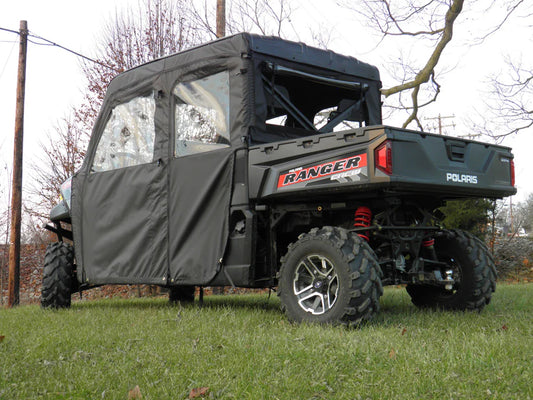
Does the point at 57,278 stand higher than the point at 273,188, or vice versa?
the point at 273,188

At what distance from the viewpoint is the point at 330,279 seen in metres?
4.82

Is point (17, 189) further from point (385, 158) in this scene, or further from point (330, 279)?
point (385, 158)

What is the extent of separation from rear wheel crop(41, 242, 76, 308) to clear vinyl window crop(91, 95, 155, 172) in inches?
46.5

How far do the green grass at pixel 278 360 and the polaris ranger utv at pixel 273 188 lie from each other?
0.50m

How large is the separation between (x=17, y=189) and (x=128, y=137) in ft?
24.0

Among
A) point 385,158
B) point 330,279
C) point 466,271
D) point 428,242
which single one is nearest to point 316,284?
point 330,279

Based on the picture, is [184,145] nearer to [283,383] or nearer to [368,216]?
[368,216]

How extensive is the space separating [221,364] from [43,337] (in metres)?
1.91

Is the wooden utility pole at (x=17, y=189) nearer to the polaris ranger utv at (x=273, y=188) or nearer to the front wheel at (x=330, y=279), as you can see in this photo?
the polaris ranger utv at (x=273, y=188)

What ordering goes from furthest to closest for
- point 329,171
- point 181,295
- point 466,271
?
point 181,295 < point 466,271 < point 329,171

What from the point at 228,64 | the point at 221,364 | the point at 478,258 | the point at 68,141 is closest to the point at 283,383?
the point at 221,364

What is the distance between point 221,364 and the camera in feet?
11.6

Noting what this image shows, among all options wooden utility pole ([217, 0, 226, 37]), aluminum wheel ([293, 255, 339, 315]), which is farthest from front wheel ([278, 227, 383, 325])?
wooden utility pole ([217, 0, 226, 37])

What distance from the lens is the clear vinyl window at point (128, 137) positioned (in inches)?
265
